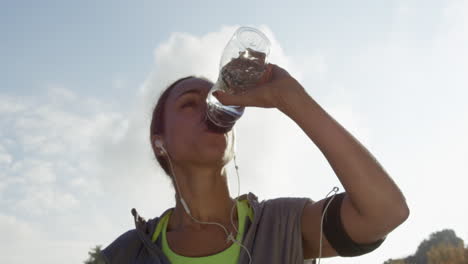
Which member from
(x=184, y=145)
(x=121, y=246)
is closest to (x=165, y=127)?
(x=184, y=145)

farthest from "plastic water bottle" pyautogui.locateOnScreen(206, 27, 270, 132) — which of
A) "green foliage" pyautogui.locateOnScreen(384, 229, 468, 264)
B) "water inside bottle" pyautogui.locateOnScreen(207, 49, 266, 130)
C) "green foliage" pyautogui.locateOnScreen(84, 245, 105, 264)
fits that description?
"green foliage" pyautogui.locateOnScreen(384, 229, 468, 264)

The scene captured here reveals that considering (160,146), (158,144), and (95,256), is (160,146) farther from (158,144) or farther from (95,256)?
(95,256)

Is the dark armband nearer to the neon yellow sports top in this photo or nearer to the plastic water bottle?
the neon yellow sports top

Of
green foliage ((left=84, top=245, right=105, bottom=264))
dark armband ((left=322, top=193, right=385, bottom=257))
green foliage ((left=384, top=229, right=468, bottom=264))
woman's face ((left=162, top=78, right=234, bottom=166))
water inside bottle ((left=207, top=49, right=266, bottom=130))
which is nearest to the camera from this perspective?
green foliage ((left=84, top=245, right=105, bottom=264))

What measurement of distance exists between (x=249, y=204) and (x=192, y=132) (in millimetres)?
524

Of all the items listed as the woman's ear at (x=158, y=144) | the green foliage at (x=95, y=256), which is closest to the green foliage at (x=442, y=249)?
the woman's ear at (x=158, y=144)

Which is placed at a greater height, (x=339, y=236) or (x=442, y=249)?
(x=442, y=249)

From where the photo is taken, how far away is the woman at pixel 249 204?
2.08 meters

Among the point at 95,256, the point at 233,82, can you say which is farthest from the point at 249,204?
the point at 95,256

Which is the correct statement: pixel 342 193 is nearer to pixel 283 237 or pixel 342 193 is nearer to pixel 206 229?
pixel 283 237

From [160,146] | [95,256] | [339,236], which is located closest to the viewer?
[95,256]

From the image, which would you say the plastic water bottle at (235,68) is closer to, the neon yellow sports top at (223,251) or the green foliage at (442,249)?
the neon yellow sports top at (223,251)

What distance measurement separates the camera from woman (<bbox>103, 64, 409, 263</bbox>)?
2.08 metres

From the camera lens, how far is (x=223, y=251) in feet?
8.28
